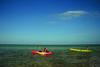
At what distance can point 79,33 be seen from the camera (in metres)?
4.68

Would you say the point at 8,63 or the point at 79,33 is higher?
the point at 79,33

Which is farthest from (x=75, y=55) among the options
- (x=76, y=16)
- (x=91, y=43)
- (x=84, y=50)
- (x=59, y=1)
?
(x=59, y=1)

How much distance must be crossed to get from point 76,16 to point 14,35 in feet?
4.82

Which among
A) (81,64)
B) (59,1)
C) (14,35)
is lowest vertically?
(81,64)

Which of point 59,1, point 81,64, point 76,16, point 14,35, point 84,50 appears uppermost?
point 59,1

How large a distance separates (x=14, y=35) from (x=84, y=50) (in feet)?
5.78

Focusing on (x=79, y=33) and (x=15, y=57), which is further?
(x=15, y=57)

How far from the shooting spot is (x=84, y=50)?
507 cm

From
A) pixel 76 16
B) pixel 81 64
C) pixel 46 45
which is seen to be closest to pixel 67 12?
pixel 76 16

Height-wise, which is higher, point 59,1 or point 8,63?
point 59,1

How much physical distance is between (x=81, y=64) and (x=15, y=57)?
1616 millimetres

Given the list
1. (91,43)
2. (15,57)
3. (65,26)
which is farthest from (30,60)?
(91,43)

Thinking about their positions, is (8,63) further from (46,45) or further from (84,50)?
(84,50)

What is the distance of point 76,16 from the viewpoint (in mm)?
4668
